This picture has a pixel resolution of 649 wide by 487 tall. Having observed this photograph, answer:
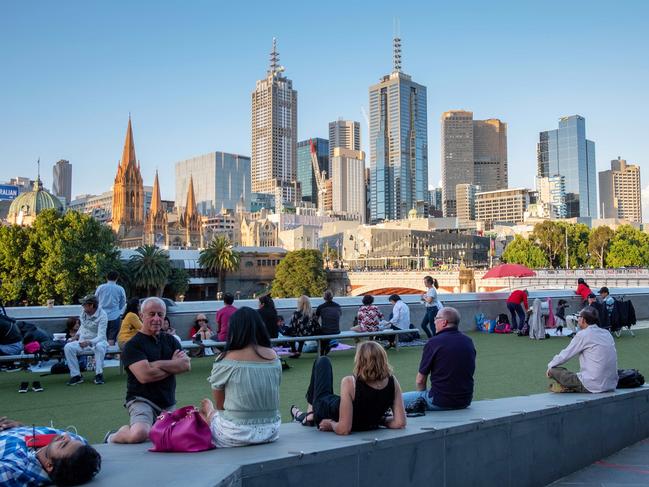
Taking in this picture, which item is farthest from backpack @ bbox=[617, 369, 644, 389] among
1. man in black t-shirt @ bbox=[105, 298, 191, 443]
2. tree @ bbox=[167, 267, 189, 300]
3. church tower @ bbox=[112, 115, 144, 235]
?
church tower @ bbox=[112, 115, 144, 235]

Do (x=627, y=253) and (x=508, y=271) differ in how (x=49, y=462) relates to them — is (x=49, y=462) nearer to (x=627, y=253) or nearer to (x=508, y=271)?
(x=508, y=271)

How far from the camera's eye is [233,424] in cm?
464

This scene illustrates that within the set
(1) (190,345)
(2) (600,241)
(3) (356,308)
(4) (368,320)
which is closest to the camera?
(1) (190,345)

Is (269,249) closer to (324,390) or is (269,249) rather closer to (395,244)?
(395,244)

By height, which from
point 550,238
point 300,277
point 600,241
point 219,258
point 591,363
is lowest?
point 300,277

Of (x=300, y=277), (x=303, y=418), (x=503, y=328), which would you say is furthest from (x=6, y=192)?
(x=303, y=418)

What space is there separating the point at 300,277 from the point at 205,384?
7648 cm

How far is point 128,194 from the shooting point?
14275cm

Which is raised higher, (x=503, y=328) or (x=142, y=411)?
(x=142, y=411)

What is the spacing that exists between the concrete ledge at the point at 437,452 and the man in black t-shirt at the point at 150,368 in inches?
29.2

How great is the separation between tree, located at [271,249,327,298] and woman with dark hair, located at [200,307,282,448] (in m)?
80.6

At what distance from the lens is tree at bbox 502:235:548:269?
289ft

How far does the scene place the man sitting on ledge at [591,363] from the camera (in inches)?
275

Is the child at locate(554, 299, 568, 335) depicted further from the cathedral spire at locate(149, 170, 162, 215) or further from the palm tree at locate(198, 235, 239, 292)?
the cathedral spire at locate(149, 170, 162, 215)
